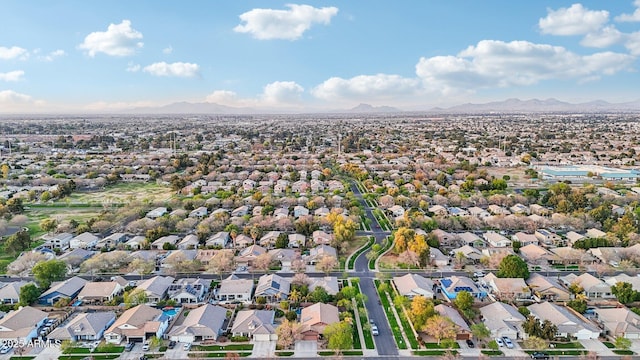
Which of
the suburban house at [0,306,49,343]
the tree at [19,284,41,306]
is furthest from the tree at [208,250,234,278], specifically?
the tree at [19,284,41,306]

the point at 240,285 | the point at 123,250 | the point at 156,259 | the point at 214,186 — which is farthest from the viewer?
the point at 214,186

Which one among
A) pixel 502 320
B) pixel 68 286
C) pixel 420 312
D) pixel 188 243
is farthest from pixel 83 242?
pixel 502 320

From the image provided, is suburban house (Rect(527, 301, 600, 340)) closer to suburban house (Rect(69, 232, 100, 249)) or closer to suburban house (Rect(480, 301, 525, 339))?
suburban house (Rect(480, 301, 525, 339))

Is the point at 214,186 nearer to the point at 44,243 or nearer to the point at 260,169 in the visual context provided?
the point at 260,169

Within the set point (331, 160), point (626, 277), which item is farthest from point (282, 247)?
point (331, 160)

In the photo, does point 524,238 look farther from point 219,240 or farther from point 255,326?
point 219,240

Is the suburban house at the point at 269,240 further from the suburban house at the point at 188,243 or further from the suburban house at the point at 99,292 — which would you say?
the suburban house at the point at 99,292

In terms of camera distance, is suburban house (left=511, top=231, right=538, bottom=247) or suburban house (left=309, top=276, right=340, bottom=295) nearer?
suburban house (left=309, top=276, right=340, bottom=295)
